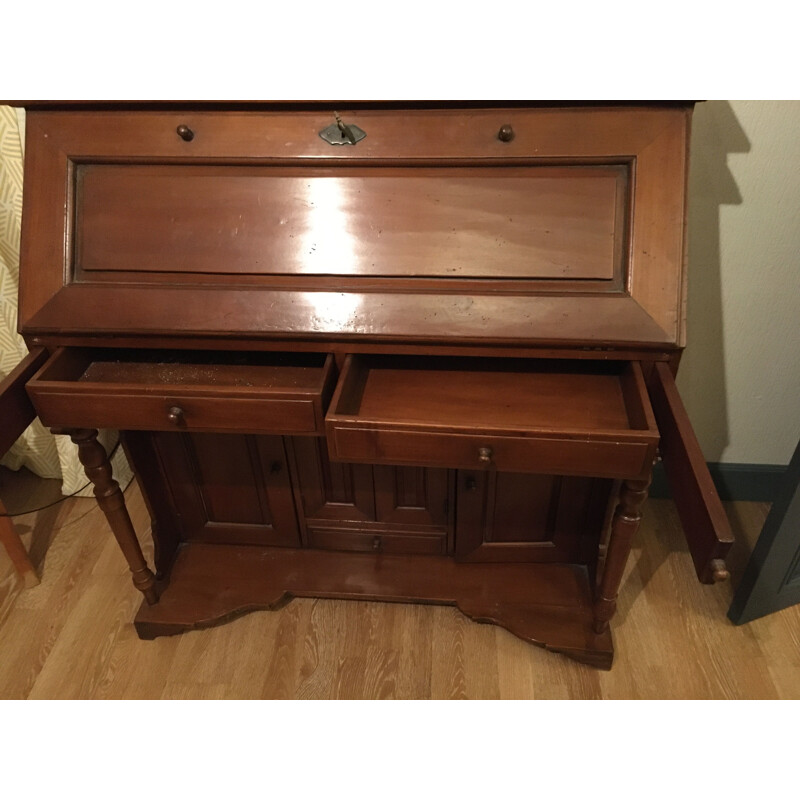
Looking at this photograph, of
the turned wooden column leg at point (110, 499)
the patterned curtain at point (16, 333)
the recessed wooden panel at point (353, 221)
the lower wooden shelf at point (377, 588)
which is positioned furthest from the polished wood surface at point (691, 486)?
the patterned curtain at point (16, 333)

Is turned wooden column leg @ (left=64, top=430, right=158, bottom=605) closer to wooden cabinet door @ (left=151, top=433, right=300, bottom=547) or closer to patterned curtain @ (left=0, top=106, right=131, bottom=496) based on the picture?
wooden cabinet door @ (left=151, top=433, right=300, bottom=547)

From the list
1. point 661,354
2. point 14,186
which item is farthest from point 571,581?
point 14,186

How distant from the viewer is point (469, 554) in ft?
5.37

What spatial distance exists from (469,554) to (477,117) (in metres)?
1.08

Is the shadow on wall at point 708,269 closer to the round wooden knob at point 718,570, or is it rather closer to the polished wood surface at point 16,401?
the round wooden knob at point 718,570

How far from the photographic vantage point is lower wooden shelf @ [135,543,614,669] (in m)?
1.55

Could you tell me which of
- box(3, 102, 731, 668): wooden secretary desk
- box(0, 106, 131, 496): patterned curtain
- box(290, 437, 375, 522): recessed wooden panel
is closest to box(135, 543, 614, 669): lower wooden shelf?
box(290, 437, 375, 522): recessed wooden panel

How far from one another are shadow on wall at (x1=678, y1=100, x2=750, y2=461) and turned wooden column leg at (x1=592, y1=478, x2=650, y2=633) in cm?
61

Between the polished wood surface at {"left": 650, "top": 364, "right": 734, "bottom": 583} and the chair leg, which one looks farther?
the chair leg

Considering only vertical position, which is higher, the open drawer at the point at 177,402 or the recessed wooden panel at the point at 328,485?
the open drawer at the point at 177,402

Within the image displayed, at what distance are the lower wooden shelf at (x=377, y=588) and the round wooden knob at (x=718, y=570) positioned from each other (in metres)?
0.67

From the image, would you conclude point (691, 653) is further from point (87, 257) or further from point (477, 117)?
point (87, 257)

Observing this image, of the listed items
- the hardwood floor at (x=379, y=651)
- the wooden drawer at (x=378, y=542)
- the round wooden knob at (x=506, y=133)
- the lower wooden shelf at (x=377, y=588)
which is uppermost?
the round wooden knob at (x=506, y=133)

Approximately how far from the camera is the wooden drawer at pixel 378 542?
164cm
